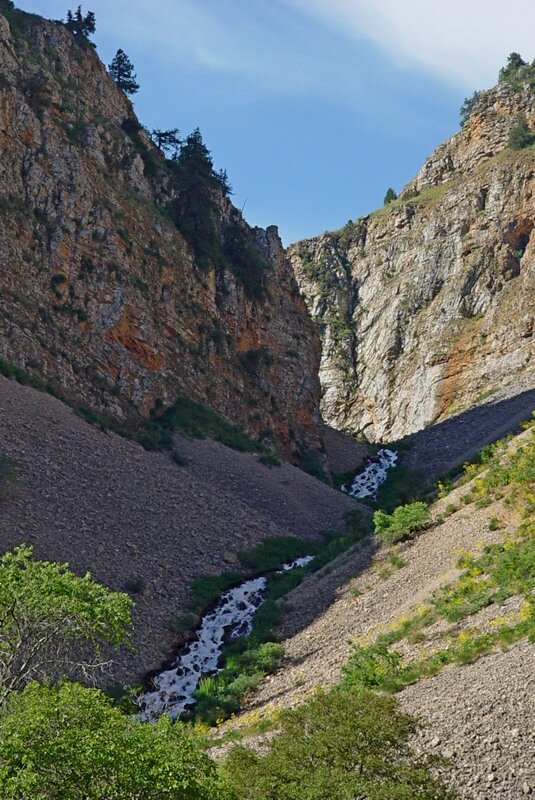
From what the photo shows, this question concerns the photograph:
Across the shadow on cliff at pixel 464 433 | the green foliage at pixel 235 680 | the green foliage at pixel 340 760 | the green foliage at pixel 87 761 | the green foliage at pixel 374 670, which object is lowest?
the green foliage at pixel 235 680

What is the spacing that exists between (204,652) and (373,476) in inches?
1380

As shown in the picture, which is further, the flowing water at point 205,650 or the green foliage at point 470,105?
the green foliage at point 470,105

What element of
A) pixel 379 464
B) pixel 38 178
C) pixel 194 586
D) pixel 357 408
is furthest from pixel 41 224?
pixel 357 408

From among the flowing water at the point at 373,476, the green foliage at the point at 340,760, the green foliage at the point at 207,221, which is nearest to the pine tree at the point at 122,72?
the green foliage at the point at 207,221

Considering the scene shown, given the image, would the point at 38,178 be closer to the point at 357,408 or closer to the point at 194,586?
the point at 194,586

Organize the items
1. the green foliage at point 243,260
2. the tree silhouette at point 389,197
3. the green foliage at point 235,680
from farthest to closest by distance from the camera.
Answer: the tree silhouette at point 389,197 → the green foliage at point 243,260 → the green foliage at point 235,680

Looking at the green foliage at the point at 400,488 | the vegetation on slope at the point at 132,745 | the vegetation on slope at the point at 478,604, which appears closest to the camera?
the vegetation on slope at the point at 132,745

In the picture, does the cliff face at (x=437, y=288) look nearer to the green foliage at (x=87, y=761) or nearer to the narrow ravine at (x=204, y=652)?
the narrow ravine at (x=204, y=652)

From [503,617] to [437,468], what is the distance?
34377mm

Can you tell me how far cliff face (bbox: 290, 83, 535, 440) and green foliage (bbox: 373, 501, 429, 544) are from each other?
37061 mm

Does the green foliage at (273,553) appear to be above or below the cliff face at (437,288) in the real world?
below

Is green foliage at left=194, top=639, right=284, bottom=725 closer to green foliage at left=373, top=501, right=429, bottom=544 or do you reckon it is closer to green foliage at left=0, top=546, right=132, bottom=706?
green foliage at left=373, top=501, right=429, bottom=544

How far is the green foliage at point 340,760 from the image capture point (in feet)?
36.1

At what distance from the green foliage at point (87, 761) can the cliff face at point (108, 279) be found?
31.9 metres
